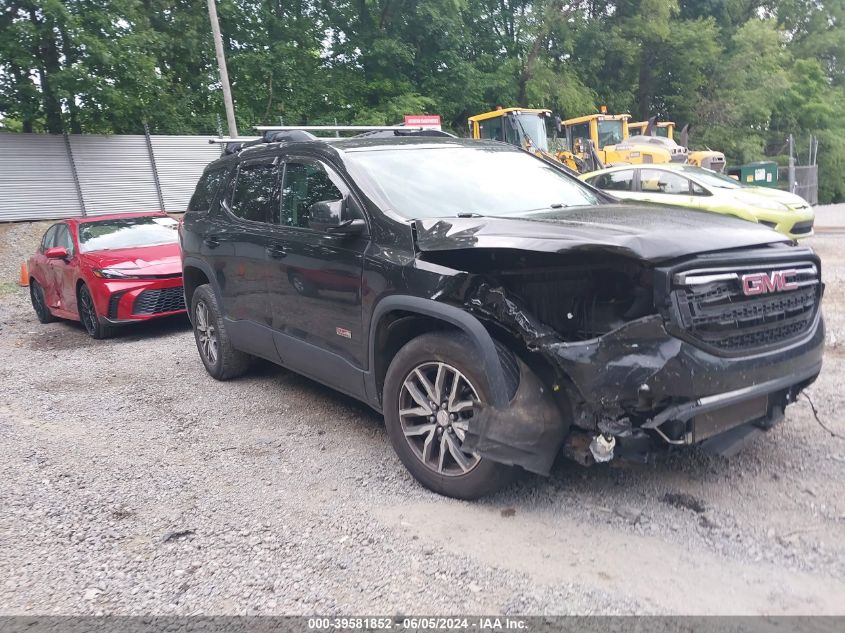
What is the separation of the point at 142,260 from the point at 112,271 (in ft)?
1.26

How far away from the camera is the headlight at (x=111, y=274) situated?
7.92 metres

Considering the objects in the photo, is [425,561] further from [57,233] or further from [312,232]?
[57,233]

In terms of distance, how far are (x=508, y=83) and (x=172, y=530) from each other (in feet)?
90.8

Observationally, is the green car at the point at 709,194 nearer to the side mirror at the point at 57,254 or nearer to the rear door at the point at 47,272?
the side mirror at the point at 57,254

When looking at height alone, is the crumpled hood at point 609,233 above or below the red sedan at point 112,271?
above

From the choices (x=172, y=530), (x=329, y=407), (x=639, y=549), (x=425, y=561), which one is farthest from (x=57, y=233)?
(x=639, y=549)

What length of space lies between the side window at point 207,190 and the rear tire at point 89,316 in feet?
9.28

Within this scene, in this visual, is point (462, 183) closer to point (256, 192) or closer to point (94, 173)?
point (256, 192)

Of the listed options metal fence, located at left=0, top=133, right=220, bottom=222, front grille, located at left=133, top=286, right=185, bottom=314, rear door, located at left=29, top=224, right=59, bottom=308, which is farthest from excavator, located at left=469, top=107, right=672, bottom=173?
rear door, located at left=29, top=224, right=59, bottom=308

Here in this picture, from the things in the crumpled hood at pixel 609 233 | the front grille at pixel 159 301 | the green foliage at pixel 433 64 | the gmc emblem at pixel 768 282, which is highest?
the green foliage at pixel 433 64

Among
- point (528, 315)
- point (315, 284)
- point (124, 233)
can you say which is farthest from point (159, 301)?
point (528, 315)

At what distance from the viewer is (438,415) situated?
3443 millimetres

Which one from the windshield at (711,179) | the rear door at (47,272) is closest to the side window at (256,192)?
the rear door at (47,272)

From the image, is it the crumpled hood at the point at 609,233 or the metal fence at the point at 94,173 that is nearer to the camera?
the crumpled hood at the point at 609,233
